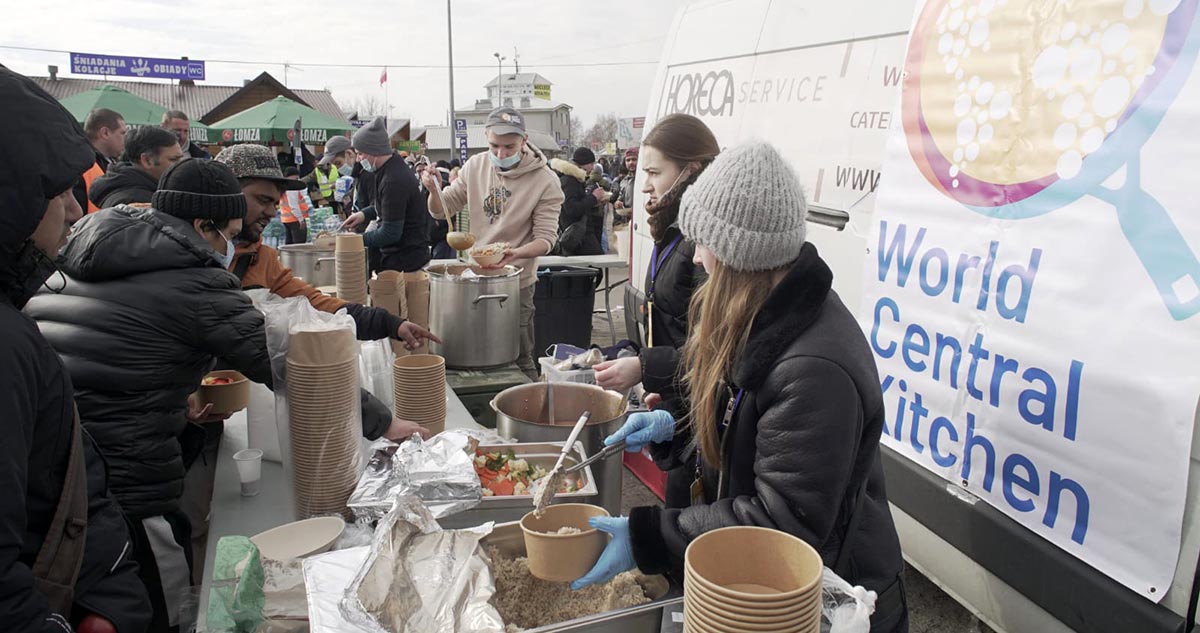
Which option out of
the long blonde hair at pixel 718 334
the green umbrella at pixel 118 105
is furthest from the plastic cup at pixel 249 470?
the green umbrella at pixel 118 105

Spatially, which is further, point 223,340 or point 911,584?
point 911,584

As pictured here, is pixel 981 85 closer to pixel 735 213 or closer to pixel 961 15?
pixel 961 15

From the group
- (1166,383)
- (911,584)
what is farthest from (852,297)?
(911,584)

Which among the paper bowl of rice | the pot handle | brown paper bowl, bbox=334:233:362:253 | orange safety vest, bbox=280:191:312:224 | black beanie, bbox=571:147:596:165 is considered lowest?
the pot handle

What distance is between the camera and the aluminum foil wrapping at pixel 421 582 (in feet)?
4.63

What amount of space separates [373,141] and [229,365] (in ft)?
12.6

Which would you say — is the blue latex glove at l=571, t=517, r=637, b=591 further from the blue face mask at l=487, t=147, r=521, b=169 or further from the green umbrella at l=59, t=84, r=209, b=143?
the green umbrella at l=59, t=84, r=209, b=143

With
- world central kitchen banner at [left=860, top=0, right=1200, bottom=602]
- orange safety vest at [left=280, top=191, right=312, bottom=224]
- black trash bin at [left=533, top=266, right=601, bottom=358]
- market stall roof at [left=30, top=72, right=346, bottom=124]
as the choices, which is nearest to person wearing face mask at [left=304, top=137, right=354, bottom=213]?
orange safety vest at [left=280, top=191, right=312, bottom=224]

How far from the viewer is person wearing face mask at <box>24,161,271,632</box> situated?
76.0 inches

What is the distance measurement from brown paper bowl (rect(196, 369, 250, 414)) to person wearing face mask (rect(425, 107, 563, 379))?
212 centimetres

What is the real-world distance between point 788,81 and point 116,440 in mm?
2799

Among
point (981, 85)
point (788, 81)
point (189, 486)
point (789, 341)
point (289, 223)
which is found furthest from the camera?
point (289, 223)

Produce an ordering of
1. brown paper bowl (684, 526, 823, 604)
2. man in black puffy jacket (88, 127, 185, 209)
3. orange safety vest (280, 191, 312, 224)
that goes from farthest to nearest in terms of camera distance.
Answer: orange safety vest (280, 191, 312, 224)
man in black puffy jacket (88, 127, 185, 209)
brown paper bowl (684, 526, 823, 604)

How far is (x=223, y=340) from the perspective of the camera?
206 centimetres
